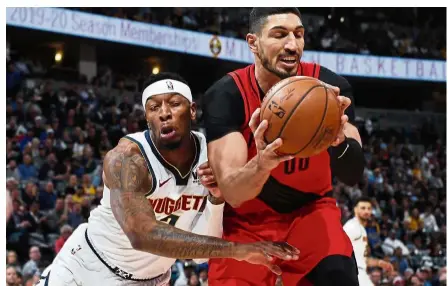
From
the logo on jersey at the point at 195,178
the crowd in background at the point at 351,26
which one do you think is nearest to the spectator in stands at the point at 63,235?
the logo on jersey at the point at 195,178

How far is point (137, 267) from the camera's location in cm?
431

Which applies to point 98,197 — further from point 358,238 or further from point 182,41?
point 182,41

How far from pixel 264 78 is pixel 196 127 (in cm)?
1238

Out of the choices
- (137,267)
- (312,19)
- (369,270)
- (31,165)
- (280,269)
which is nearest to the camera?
(280,269)

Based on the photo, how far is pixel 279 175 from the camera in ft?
11.7

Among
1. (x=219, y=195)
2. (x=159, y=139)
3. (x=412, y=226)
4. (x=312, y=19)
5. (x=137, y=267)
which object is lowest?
(x=412, y=226)

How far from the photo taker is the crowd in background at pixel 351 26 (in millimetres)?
18705

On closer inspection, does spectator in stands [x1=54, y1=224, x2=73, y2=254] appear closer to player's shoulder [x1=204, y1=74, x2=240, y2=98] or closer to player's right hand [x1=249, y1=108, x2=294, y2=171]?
player's shoulder [x1=204, y1=74, x2=240, y2=98]

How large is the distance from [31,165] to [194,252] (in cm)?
806

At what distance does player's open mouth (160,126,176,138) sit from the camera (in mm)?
3904

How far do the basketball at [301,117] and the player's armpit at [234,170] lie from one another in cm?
20

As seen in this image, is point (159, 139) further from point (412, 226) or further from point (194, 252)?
point (412, 226)

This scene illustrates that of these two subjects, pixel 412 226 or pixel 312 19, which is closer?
pixel 412 226

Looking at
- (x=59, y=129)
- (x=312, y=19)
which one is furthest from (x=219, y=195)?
(x=312, y=19)
